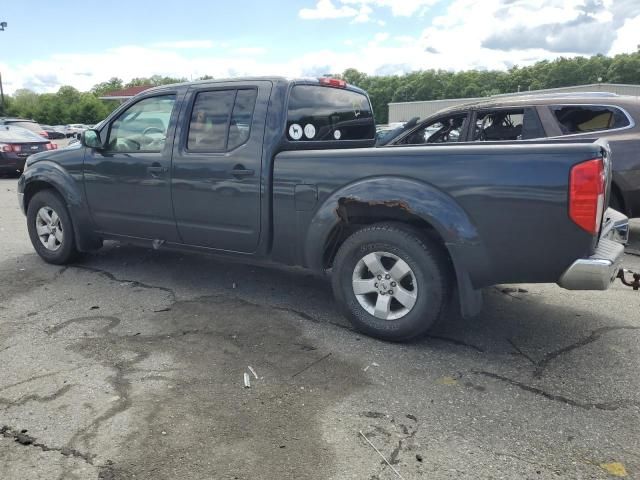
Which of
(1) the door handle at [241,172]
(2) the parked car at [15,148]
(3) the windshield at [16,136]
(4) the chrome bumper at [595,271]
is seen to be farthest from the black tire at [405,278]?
(3) the windshield at [16,136]

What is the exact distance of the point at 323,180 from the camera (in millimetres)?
4012

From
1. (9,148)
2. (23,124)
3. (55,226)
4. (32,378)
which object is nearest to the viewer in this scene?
(32,378)

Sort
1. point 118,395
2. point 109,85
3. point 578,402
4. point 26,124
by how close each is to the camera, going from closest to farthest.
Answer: point 578,402 < point 118,395 < point 26,124 < point 109,85

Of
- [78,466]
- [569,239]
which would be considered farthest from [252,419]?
[569,239]

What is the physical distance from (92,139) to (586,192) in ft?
14.3

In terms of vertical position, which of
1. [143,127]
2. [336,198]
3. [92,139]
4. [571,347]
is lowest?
[571,347]

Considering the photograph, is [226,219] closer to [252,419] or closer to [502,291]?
[252,419]

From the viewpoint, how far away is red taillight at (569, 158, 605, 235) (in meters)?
3.13

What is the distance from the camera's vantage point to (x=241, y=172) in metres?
4.40

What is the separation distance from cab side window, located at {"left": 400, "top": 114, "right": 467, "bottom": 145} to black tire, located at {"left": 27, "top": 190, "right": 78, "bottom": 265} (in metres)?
4.03

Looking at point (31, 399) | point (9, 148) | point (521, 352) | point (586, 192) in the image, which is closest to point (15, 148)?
point (9, 148)

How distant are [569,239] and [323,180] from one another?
1683 mm

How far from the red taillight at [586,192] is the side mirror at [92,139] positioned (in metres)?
4.21

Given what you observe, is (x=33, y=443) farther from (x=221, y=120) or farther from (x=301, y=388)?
(x=221, y=120)
